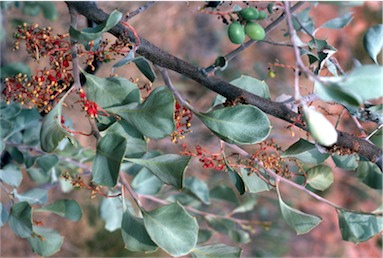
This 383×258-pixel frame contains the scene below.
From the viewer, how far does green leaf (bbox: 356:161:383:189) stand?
825 mm

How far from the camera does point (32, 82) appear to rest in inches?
26.6

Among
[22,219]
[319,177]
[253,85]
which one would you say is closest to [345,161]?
[319,177]

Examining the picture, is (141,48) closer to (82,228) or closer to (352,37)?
A: (82,228)

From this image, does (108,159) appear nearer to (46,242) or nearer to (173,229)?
(173,229)

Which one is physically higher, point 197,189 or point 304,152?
point 304,152

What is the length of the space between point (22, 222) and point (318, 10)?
9.78ft

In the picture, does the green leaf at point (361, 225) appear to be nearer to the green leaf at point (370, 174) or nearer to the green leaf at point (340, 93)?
the green leaf at point (370, 174)

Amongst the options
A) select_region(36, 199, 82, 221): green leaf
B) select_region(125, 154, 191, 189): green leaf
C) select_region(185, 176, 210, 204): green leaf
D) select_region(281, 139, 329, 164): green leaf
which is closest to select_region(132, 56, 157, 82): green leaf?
select_region(125, 154, 191, 189): green leaf

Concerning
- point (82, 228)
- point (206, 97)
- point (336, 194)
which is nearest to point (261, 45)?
point (206, 97)

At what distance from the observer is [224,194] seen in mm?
1184

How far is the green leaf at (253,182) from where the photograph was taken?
749 millimetres

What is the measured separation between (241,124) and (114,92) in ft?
0.55

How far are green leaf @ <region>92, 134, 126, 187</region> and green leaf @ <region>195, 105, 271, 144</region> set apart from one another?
117mm

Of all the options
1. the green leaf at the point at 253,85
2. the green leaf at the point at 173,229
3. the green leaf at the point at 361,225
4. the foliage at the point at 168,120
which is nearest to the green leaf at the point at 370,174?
the foliage at the point at 168,120
